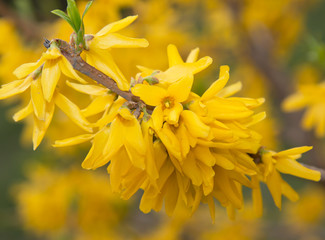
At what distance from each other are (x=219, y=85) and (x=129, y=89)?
11 cm

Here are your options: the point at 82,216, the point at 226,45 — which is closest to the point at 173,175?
the point at 82,216

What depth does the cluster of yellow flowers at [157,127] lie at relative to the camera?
468 millimetres

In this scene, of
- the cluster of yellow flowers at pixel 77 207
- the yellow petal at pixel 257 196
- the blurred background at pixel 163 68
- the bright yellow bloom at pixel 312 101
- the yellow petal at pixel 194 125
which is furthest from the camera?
the cluster of yellow flowers at pixel 77 207

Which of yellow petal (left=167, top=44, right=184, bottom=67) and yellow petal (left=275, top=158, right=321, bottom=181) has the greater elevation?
yellow petal (left=167, top=44, right=184, bottom=67)

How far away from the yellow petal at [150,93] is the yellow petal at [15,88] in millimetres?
129

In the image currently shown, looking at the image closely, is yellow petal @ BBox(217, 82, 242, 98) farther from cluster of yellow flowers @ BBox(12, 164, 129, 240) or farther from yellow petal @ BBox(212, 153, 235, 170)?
cluster of yellow flowers @ BBox(12, 164, 129, 240)

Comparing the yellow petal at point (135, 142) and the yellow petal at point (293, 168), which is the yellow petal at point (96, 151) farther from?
the yellow petal at point (293, 168)

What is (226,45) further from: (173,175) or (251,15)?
(173,175)

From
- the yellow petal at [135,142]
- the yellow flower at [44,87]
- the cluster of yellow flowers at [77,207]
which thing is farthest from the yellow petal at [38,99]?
the cluster of yellow flowers at [77,207]

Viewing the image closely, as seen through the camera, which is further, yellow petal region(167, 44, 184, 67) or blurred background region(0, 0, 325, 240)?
blurred background region(0, 0, 325, 240)

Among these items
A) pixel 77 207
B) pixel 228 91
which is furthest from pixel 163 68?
pixel 228 91

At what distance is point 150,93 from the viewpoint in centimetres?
47

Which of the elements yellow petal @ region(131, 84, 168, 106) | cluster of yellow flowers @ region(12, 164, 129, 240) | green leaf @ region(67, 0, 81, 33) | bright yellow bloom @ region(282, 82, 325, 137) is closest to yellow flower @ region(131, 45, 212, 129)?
yellow petal @ region(131, 84, 168, 106)

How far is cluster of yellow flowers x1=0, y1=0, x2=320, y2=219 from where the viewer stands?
47 cm
